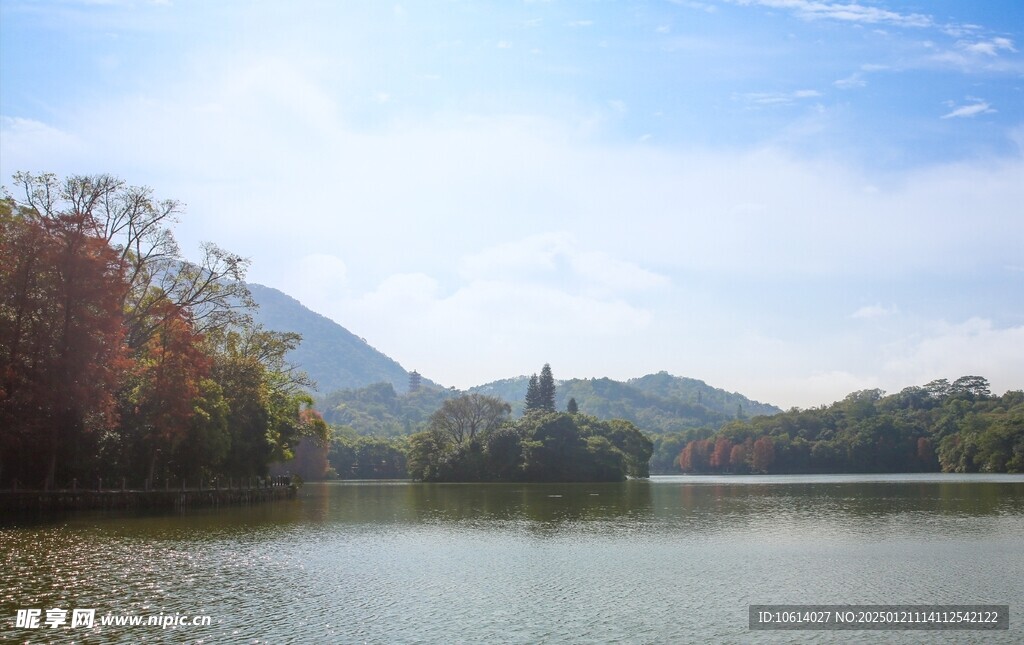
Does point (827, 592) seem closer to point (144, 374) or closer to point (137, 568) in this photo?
point (137, 568)

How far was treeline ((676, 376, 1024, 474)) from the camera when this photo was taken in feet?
451

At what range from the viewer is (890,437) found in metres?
160

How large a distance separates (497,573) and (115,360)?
32282 mm

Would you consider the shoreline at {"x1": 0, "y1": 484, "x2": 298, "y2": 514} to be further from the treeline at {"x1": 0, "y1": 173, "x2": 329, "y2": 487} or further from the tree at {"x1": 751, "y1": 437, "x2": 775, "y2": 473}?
the tree at {"x1": 751, "y1": 437, "x2": 775, "y2": 473}

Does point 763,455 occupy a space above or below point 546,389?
below

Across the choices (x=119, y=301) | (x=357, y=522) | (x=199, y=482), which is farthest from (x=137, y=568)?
(x=199, y=482)

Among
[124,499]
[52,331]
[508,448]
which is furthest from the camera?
[508,448]

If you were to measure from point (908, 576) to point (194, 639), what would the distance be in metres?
23.7

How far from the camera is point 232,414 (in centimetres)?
6506

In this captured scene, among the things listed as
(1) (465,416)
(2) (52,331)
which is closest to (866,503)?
(2) (52,331)

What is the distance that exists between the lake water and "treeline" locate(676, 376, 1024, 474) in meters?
99.6

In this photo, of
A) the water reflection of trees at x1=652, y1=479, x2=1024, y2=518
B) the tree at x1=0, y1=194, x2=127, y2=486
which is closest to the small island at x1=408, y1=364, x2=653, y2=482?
the water reflection of trees at x1=652, y1=479, x2=1024, y2=518

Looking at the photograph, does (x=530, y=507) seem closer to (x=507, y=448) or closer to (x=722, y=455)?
(x=507, y=448)

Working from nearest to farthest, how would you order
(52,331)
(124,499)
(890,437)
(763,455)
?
(52,331)
(124,499)
(890,437)
(763,455)
